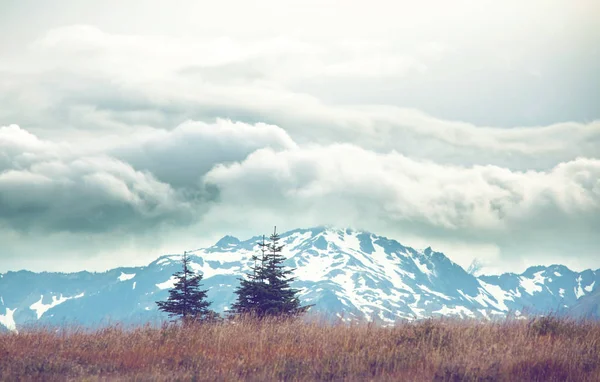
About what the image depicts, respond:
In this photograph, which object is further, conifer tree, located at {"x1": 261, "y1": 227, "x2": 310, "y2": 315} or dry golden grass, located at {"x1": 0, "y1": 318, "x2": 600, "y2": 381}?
conifer tree, located at {"x1": 261, "y1": 227, "x2": 310, "y2": 315}

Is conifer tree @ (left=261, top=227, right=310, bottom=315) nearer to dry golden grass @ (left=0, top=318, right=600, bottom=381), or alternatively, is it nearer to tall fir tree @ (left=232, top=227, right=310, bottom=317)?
tall fir tree @ (left=232, top=227, right=310, bottom=317)

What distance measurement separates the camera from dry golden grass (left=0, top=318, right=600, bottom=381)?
13.4 metres

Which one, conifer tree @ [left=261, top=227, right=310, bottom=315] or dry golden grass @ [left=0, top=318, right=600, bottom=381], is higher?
conifer tree @ [left=261, top=227, right=310, bottom=315]

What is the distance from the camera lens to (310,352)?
15.3 m

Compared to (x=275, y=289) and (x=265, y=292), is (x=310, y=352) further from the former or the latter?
(x=275, y=289)

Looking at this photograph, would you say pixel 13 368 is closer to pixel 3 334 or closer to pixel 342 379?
pixel 3 334

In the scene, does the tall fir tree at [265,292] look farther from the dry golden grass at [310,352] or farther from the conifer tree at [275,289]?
the dry golden grass at [310,352]

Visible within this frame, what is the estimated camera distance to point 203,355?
1477 centimetres

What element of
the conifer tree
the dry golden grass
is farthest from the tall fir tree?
the dry golden grass

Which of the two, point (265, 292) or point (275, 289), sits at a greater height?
point (275, 289)

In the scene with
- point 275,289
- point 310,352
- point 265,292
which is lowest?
point 310,352

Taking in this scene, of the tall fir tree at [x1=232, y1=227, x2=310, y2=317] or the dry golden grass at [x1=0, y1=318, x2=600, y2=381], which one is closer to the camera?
the dry golden grass at [x1=0, y1=318, x2=600, y2=381]

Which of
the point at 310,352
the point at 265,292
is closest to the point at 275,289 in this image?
the point at 265,292

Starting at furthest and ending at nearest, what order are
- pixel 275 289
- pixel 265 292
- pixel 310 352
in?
pixel 275 289, pixel 265 292, pixel 310 352
